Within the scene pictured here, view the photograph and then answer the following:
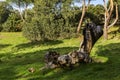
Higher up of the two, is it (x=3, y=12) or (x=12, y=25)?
(x=3, y=12)

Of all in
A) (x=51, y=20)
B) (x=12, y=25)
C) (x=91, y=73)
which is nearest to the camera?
(x=91, y=73)

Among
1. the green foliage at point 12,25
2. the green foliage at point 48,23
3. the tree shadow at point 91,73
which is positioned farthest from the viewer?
the green foliage at point 12,25

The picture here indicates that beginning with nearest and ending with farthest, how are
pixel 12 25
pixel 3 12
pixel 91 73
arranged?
pixel 91 73 → pixel 12 25 → pixel 3 12

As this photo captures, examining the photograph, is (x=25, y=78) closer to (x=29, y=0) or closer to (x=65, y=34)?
(x=65, y=34)

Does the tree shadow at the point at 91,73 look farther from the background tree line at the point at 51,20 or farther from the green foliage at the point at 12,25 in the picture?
the green foliage at the point at 12,25

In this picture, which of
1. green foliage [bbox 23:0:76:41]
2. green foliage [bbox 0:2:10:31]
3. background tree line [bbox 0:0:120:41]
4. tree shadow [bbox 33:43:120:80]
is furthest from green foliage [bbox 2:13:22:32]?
tree shadow [bbox 33:43:120:80]

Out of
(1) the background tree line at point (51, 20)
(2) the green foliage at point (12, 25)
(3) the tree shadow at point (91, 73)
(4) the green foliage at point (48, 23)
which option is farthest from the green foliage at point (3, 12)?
(3) the tree shadow at point (91, 73)

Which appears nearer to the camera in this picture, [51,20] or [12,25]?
[51,20]

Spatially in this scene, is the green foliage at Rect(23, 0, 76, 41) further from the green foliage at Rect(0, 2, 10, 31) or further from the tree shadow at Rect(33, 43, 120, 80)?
the tree shadow at Rect(33, 43, 120, 80)

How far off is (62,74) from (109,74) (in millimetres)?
3267

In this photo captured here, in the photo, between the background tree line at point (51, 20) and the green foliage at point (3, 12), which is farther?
the green foliage at point (3, 12)

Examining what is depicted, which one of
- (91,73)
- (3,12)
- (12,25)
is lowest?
(12,25)

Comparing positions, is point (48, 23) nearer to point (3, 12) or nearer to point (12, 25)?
point (12, 25)


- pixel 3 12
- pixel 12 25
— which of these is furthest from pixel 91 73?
pixel 3 12
